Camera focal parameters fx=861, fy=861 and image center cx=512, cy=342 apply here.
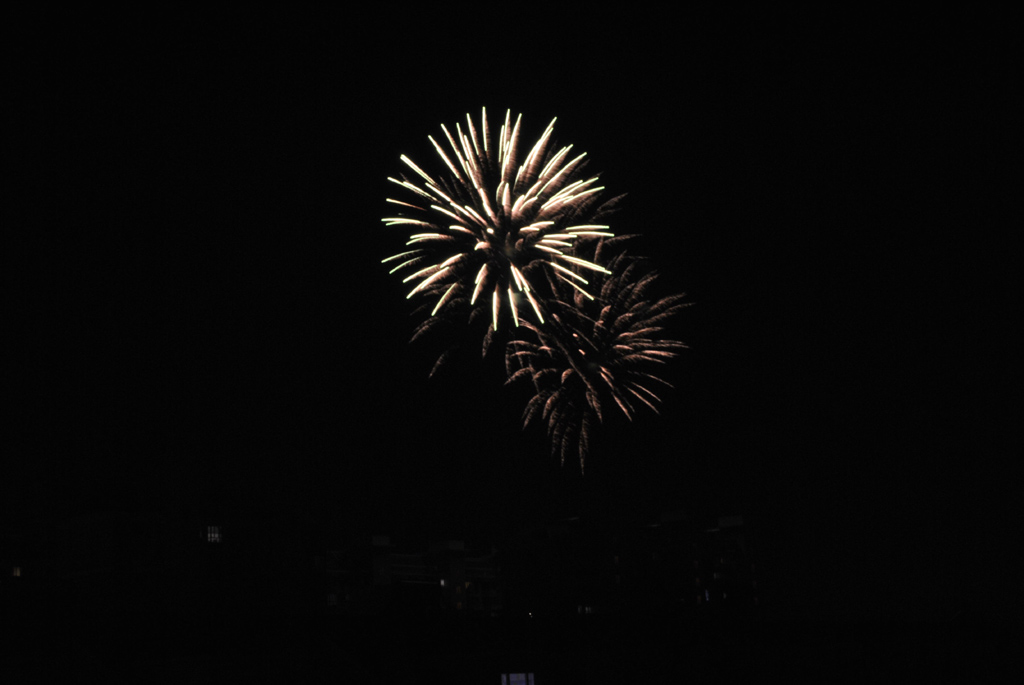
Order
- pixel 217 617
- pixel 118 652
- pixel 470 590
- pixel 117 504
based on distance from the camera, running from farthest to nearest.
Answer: pixel 470 590
pixel 117 504
pixel 217 617
pixel 118 652

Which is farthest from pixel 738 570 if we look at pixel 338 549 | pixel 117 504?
pixel 117 504

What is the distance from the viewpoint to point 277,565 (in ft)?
310

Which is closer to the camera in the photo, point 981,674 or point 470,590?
point 981,674

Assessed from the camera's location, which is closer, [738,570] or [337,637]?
[337,637]

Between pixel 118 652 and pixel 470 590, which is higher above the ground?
pixel 470 590

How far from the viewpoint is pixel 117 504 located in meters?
85.9

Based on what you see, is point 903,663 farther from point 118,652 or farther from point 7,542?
point 7,542

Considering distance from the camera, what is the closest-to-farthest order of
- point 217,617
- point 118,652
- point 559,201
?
point 118,652 → point 217,617 → point 559,201

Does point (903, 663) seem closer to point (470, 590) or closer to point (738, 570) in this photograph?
point (470, 590)

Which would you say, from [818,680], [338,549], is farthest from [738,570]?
[818,680]

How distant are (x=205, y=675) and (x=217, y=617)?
11.4 feet

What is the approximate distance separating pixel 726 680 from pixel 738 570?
131 metres

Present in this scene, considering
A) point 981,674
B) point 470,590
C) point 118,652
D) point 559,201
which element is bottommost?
point 981,674

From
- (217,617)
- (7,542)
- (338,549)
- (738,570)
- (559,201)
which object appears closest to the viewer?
(217,617)
